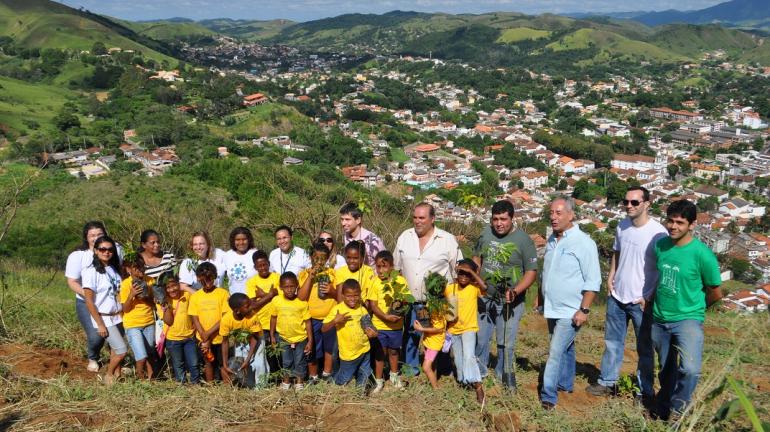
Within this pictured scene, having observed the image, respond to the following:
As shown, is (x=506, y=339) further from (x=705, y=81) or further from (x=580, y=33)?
(x=580, y=33)

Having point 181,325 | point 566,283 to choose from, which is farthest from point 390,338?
point 181,325

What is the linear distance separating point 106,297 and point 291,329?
127 cm

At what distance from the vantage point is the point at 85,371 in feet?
12.4

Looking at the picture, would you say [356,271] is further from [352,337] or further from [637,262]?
[637,262]

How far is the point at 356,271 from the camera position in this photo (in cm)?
361

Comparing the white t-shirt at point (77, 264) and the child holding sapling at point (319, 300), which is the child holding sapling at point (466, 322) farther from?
the white t-shirt at point (77, 264)

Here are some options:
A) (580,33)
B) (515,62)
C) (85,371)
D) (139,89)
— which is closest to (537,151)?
(139,89)

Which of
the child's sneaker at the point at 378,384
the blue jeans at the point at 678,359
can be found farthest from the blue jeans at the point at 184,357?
the blue jeans at the point at 678,359

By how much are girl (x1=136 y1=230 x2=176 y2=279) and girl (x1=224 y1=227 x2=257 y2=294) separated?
415 millimetres

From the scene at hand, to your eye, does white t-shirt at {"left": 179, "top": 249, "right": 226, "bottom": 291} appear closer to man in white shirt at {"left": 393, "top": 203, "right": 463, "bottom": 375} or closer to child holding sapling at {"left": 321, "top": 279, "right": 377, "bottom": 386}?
child holding sapling at {"left": 321, "top": 279, "right": 377, "bottom": 386}

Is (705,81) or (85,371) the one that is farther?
(705,81)

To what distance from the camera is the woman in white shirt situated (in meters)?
3.73

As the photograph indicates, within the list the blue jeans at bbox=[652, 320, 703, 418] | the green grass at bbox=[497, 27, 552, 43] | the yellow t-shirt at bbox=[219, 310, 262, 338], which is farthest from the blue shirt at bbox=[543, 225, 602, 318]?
the green grass at bbox=[497, 27, 552, 43]

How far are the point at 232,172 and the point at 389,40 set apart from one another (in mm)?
137107
